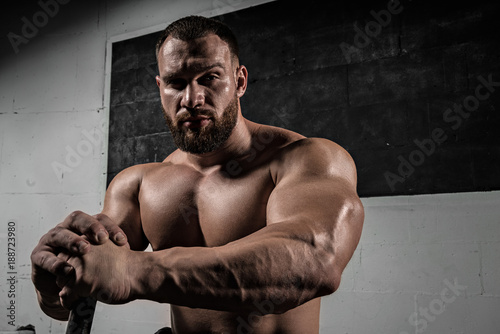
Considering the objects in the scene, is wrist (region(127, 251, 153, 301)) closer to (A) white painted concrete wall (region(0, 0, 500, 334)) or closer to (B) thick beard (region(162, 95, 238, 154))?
(B) thick beard (region(162, 95, 238, 154))

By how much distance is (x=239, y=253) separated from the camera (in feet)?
2.25

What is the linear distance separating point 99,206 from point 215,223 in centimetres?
156

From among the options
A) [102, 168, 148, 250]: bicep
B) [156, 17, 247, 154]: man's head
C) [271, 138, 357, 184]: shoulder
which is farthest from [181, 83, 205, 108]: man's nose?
[102, 168, 148, 250]: bicep

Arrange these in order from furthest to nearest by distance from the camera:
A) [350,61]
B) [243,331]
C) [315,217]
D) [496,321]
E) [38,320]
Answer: [38,320] → [350,61] → [496,321] → [243,331] → [315,217]

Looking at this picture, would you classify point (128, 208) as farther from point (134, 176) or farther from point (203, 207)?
point (203, 207)

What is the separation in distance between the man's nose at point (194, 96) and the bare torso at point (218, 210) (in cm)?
22

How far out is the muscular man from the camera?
0.67 meters

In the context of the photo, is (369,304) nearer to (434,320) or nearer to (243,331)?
(434,320)

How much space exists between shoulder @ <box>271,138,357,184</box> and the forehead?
13.4 inches

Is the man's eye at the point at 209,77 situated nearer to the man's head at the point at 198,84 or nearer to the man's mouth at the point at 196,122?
the man's head at the point at 198,84

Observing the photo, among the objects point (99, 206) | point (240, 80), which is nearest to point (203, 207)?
point (240, 80)

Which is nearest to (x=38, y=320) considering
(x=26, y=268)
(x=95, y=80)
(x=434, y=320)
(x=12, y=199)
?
(x=26, y=268)

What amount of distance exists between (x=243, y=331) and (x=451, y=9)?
61.8 inches

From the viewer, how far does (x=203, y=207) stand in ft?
4.09
